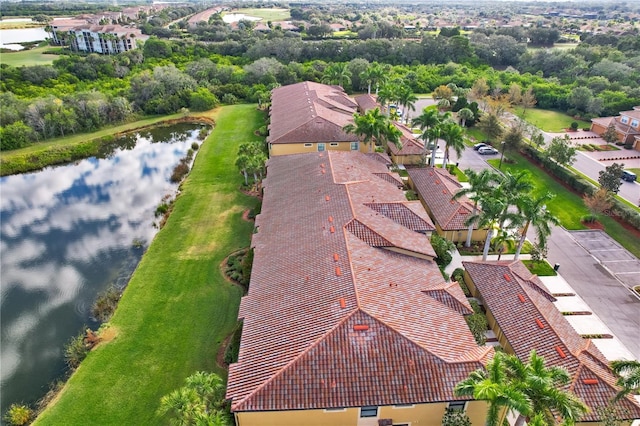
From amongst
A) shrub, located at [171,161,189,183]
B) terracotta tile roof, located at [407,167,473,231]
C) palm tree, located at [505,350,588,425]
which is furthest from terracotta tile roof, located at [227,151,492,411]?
shrub, located at [171,161,189,183]

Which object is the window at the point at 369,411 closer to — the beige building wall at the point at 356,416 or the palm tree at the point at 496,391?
the beige building wall at the point at 356,416

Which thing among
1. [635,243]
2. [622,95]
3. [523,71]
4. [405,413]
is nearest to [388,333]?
[405,413]

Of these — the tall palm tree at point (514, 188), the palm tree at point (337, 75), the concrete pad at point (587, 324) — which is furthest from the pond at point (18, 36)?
the concrete pad at point (587, 324)

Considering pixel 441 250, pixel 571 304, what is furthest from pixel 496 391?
pixel 571 304

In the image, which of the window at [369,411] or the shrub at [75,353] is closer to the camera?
the window at [369,411]

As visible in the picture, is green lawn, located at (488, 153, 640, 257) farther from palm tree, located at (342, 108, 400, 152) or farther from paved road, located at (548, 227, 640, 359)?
palm tree, located at (342, 108, 400, 152)

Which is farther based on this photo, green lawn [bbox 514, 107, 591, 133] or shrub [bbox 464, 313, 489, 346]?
green lawn [bbox 514, 107, 591, 133]
